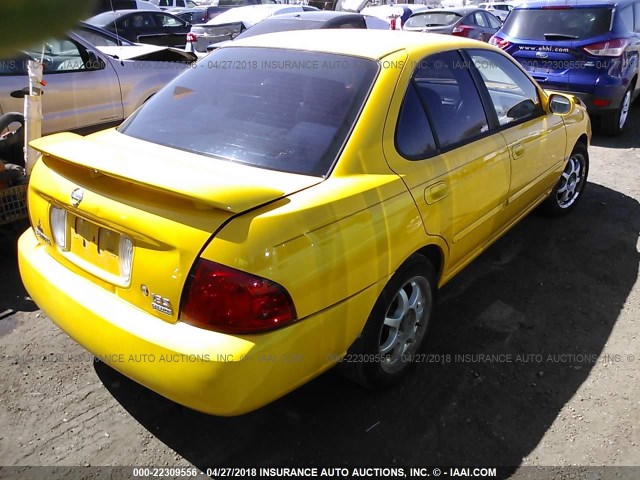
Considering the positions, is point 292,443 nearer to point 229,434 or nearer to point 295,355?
point 229,434

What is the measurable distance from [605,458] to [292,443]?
1.36m

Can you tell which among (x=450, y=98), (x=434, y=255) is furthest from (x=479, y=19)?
(x=434, y=255)

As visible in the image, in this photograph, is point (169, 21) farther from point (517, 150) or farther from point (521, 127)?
point (517, 150)

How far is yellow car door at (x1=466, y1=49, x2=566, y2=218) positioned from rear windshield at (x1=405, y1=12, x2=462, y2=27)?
9429 millimetres

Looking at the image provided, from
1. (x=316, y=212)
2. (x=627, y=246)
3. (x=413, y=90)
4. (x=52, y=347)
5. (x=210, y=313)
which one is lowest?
(x=52, y=347)

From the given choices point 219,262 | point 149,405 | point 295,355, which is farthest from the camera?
point 149,405

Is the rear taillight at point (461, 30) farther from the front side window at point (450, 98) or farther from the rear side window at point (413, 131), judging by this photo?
the rear side window at point (413, 131)

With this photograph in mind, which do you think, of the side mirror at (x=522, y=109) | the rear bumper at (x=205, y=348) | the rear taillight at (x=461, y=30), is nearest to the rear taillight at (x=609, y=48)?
the side mirror at (x=522, y=109)

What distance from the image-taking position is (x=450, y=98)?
9.43ft

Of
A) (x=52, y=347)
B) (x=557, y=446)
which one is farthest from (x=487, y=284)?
(x=52, y=347)

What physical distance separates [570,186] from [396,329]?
9.39ft

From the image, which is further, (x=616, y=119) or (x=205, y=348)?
(x=616, y=119)

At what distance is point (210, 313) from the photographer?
1.86 meters

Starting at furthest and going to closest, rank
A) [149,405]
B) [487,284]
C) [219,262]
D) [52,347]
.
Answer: [487,284] → [52,347] → [149,405] → [219,262]
